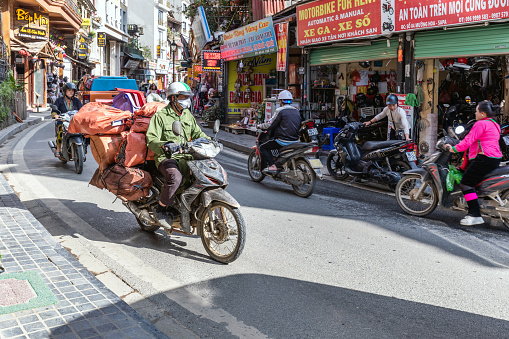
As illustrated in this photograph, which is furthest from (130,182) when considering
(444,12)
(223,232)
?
(444,12)

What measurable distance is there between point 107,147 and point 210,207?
1.69 metres

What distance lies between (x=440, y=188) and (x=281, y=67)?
11172 millimetres

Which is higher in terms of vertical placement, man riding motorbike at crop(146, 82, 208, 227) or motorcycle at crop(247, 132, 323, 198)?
man riding motorbike at crop(146, 82, 208, 227)

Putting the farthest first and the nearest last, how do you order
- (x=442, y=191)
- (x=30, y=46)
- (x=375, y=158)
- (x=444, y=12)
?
(x=30, y=46) → (x=444, y=12) → (x=375, y=158) → (x=442, y=191)

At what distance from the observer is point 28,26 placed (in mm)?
29781

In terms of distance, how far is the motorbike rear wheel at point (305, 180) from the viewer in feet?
28.8

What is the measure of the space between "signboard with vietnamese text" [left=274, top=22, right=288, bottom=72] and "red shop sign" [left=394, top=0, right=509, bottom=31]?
5.30 metres

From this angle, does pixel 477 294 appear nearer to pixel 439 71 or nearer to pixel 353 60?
pixel 439 71

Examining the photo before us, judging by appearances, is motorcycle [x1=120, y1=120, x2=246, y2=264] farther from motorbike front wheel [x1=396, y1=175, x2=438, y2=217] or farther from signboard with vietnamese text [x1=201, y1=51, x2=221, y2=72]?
signboard with vietnamese text [x1=201, y1=51, x2=221, y2=72]

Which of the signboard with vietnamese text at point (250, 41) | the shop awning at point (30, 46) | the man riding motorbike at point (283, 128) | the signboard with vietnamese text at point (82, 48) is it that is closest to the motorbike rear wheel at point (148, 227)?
the man riding motorbike at point (283, 128)

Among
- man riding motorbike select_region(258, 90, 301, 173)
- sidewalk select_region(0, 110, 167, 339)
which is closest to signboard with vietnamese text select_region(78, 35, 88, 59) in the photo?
man riding motorbike select_region(258, 90, 301, 173)

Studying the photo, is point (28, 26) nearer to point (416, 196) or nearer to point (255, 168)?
point (255, 168)

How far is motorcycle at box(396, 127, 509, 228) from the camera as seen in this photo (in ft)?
22.1

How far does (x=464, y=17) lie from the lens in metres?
11.1
